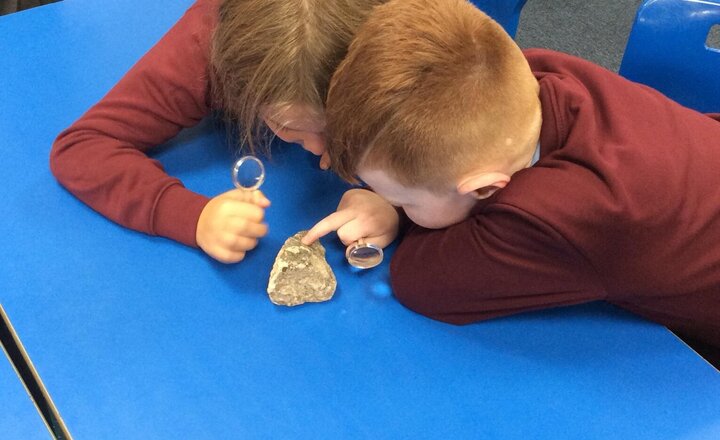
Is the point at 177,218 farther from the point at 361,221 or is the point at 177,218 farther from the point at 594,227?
the point at 594,227

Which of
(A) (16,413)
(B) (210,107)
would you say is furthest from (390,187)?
(A) (16,413)

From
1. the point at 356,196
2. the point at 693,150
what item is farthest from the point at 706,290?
the point at 356,196

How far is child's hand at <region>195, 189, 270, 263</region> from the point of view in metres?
0.74

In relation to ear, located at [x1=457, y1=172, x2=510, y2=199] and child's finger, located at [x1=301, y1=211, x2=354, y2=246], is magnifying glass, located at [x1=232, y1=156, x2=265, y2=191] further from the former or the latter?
ear, located at [x1=457, y1=172, x2=510, y2=199]

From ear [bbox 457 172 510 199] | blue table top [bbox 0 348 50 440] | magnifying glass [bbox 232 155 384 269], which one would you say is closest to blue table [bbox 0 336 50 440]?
blue table top [bbox 0 348 50 440]

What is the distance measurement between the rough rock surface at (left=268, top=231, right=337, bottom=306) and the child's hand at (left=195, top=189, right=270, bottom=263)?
0.15 feet

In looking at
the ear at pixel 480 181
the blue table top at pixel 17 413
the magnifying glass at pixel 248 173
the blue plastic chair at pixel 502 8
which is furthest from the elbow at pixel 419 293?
the blue plastic chair at pixel 502 8

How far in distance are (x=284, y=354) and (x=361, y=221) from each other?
0.19 m

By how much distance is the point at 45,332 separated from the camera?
2.22 feet

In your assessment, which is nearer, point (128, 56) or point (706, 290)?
point (706, 290)

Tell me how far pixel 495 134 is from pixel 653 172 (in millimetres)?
174

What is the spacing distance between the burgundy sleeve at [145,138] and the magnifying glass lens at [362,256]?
0.19 meters

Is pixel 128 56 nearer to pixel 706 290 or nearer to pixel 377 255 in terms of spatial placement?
pixel 377 255

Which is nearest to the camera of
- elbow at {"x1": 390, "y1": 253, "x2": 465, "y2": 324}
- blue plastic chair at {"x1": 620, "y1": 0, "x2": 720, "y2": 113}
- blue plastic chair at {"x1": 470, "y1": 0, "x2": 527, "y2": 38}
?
elbow at {"x1": 390, "y1": 253, "x2": 465, "y2": 324}
